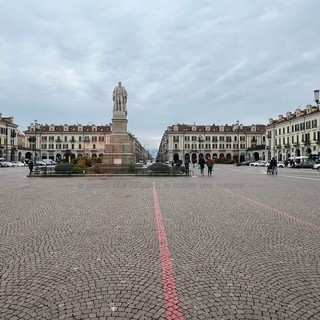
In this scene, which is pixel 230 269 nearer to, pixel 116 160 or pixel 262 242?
pixel 262 242

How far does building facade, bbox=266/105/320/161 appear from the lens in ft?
235

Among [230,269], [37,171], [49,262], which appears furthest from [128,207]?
[37,171]

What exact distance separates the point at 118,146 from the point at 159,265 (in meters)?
26.8

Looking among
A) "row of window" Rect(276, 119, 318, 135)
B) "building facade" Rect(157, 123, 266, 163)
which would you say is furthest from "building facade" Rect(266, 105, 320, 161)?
"building facade" Rect(157, 123, 266, 163)

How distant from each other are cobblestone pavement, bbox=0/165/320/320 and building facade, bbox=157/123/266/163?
113068mm

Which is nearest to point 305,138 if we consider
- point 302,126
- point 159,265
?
point 302,126

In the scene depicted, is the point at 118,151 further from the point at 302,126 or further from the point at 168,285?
the point at 302,126

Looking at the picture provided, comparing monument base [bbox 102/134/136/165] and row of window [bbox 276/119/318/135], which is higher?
row of window [bbox 276/119/318/135]

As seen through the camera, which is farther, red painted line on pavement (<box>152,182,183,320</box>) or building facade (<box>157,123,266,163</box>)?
building facade (<box>157,123,266,163</box>)

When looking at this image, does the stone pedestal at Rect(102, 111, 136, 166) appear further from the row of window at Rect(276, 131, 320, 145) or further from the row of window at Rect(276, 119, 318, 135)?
the row of window at Rect(276, 119, 318, 135)

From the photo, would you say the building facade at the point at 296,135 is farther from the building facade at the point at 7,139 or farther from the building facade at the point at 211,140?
the building facade at the point at 7,139

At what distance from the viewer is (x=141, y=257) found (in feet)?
16.7

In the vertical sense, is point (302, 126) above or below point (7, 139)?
above

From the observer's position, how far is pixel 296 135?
80375mm
